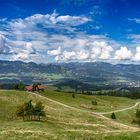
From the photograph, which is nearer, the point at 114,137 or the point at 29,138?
the point at 114,137

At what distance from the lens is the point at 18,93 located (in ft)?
501

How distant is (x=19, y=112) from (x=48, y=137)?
4574 centimetres

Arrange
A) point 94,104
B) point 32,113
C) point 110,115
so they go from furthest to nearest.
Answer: point 94,104 → point 110,115 → point 32,113

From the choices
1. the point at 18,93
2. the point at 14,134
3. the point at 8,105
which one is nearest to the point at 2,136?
the point at 14,134

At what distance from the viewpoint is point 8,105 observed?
115188 mm

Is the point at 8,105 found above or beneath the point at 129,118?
above

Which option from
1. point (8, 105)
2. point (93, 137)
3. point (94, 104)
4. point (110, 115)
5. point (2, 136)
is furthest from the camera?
point (94, 104)

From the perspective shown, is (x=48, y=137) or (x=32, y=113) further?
(x=32, y=113)

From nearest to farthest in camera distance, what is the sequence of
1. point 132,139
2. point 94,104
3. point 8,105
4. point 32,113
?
1. point 132,139
2. point 32,113
3. point 8,105
4. point 94,104

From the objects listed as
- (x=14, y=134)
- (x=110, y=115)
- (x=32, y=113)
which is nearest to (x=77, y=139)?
(x=14, y=134)

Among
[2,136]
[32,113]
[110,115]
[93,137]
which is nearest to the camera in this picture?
[93,137]

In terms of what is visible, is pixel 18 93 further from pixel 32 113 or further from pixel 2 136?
pixel 2 136

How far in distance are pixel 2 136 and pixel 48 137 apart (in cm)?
788

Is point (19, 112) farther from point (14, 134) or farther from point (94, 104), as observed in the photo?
point (94, 104)
